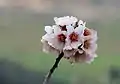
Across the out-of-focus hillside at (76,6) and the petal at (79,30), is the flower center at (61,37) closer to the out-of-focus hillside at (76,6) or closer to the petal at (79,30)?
the petal at (79,30)

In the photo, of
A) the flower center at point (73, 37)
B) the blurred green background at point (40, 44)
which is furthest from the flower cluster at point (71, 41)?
the blurred green background at point (40, 44)

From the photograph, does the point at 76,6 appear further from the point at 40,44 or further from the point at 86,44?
the point at 86,44

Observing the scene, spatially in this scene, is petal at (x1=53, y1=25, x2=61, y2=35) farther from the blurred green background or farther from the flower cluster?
the blurred green background

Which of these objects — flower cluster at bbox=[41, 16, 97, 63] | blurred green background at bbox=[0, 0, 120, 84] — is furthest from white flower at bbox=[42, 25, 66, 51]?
blurred green background at bbox=[0, 0, 120, 84]

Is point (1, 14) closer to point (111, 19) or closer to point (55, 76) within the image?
point (55, 76)

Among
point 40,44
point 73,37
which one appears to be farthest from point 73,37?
point 40,44

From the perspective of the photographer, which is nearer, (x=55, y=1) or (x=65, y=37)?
(x=65, y=37)

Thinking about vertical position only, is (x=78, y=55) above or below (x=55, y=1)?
below

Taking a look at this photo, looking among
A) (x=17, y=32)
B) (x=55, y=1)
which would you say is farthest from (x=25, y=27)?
(x=55, y=1)
